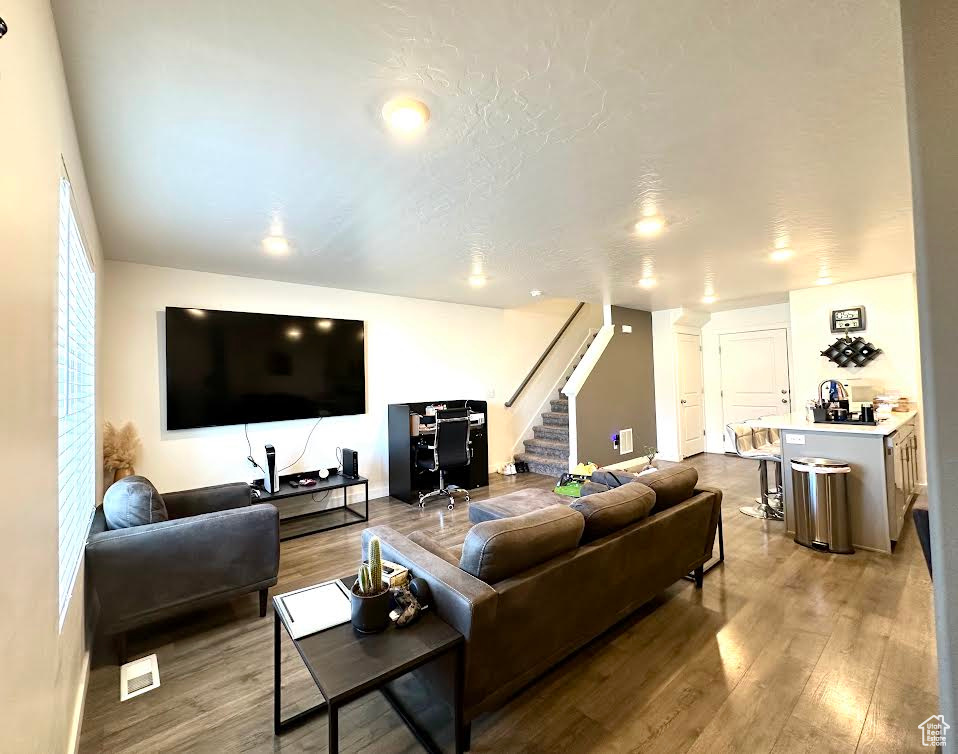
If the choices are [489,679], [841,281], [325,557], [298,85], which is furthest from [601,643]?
[841,281]

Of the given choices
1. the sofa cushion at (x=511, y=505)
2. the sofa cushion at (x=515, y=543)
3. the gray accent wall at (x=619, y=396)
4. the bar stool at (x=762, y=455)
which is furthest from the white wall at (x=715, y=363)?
the sofa cushion at (x=515, y=543)

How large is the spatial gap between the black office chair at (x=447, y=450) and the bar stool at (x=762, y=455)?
108 inches

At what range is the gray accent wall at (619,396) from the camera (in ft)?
19.3

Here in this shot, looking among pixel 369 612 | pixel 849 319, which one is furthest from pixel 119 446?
pixel 849 319

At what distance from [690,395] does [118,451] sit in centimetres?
738

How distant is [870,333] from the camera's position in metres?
4.97

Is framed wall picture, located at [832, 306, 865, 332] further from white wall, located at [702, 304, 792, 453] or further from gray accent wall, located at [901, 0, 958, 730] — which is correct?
gray accent wall, located at [901, 0, 958, 730]

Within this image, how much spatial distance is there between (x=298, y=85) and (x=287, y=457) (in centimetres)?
363

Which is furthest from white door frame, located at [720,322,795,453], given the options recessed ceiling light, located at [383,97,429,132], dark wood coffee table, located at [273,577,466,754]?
recessed ceiling light, located at [383,97,429,132]

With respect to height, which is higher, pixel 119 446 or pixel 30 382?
pixel 30 382

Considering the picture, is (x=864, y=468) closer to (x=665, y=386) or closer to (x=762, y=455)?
(x=762, y=455)

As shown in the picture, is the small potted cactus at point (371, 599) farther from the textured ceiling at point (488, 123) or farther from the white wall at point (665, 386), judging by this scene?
the white wall at point (665, 386)

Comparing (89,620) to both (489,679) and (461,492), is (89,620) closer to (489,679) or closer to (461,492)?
(489,679)

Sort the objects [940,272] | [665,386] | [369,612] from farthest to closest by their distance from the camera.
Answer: [665,386], [369,612], [940,272]
